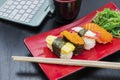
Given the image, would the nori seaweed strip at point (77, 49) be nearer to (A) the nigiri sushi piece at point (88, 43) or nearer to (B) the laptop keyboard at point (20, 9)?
(A) the nigiri sushi piece at point (88, 43)

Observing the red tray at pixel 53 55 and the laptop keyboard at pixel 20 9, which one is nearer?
the red tray at pixel 53 55

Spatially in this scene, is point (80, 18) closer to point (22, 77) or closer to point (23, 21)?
point (23, 21)

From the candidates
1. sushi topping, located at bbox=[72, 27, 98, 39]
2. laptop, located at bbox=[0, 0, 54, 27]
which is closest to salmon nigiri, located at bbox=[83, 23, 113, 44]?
sushi topping, located at bbox=[72, 27, 98, 39]

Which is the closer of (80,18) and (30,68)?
(30,68)

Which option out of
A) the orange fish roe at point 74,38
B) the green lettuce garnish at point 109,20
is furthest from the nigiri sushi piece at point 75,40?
the green lettuce garnish at point 109,20

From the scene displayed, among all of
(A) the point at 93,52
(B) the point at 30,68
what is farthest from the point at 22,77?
(A) the point at 93,52

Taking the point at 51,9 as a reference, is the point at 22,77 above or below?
below
